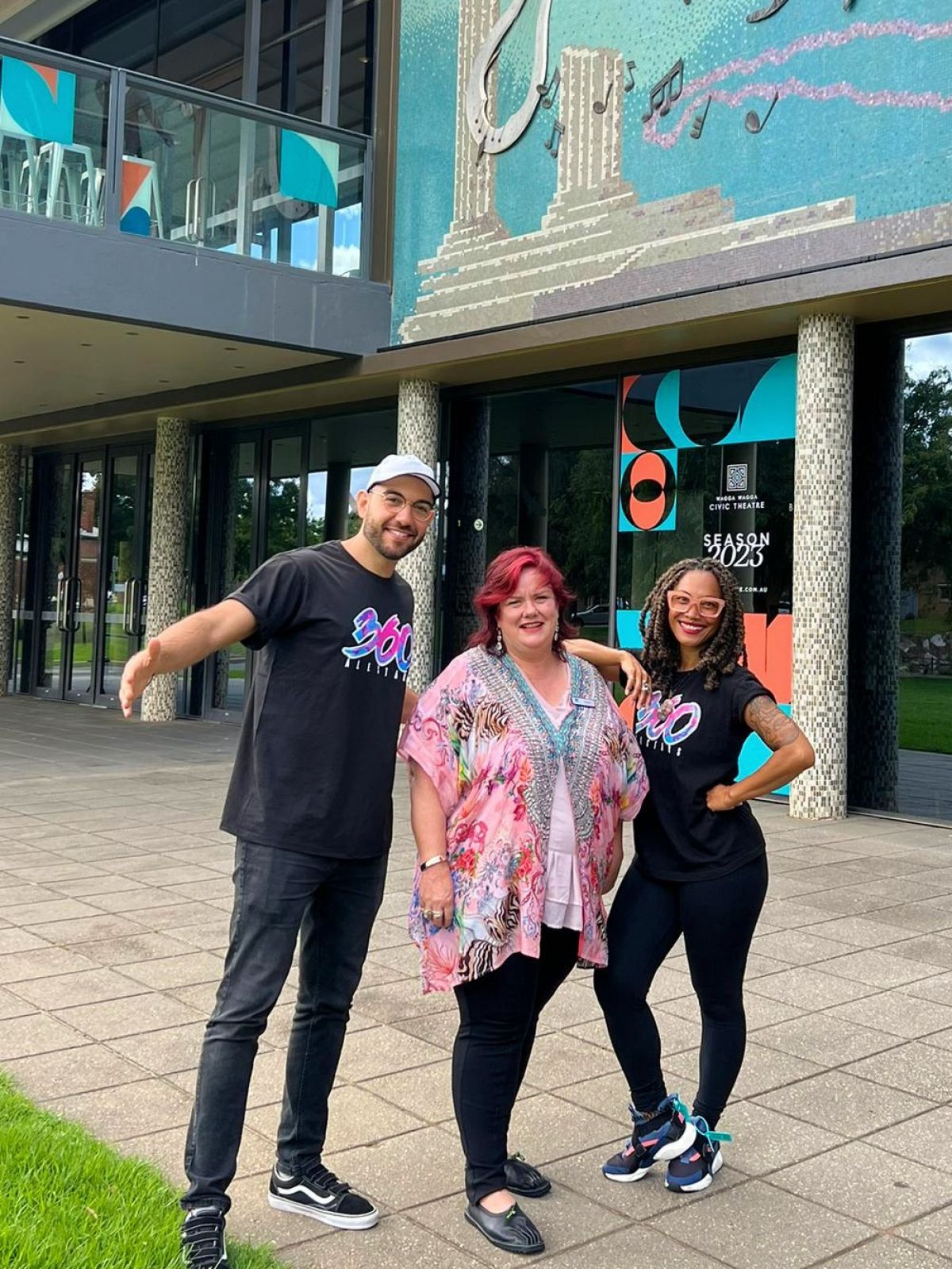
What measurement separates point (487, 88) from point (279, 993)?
33.6 feet

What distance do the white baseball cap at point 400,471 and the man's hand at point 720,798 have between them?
3.39 ft

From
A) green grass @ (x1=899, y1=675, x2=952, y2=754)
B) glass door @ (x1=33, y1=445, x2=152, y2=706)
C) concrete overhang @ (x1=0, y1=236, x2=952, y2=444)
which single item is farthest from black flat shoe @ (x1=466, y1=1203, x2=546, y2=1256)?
glass door @ (x1=33, y1=445, x2=152, y2=706)

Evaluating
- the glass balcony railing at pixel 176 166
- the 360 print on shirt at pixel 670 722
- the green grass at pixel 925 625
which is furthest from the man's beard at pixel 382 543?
the glass balcony railing at pixel 176 166

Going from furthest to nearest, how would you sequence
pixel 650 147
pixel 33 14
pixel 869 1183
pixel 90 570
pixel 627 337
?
pixel 90 570 < pixel 33 14 < pixel 627 337 < pixel 650 147 < pixel 869 1183

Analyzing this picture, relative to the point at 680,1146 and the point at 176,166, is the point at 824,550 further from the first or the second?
the point at 680,1146

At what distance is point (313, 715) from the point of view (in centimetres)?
315

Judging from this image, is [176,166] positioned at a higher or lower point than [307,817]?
higher

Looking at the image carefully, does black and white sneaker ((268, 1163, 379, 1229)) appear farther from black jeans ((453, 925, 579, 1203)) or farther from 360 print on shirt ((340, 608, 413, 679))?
360 print on shirt ((340, 608, 413, 679))

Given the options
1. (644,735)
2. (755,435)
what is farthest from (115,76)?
(644,735)

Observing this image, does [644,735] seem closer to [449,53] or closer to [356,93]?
[449,53]

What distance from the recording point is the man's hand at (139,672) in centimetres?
272

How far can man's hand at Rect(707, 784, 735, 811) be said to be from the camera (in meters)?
3.38

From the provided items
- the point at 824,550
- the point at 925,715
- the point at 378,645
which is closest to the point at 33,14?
the point at 824,550

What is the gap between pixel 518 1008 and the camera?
3152 millimetres
